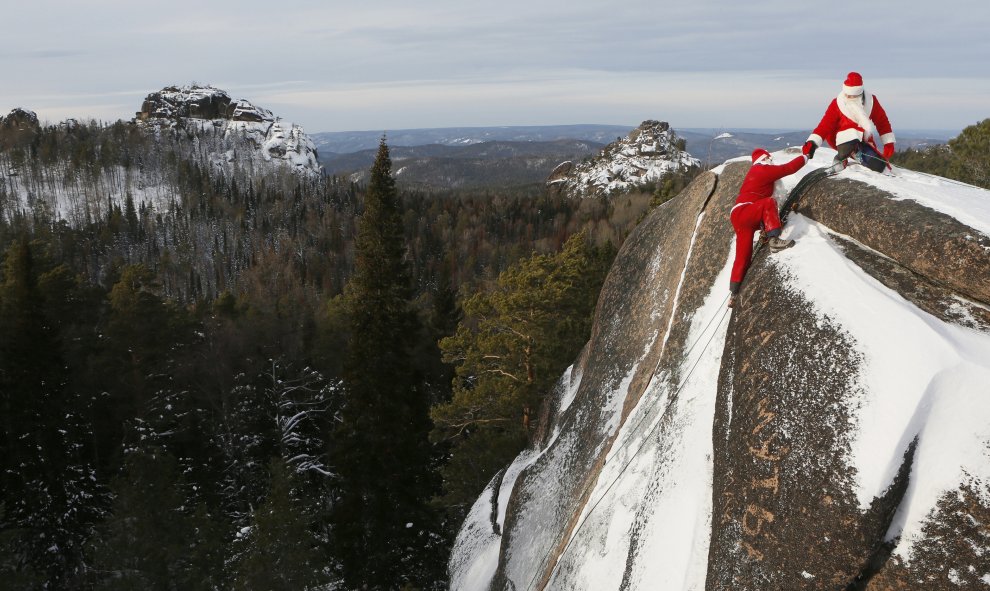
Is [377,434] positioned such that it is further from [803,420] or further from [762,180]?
[803,420]

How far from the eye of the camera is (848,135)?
8703 millimetres

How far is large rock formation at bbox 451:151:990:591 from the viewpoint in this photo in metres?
4.91

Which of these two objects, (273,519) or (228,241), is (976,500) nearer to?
(273,519)

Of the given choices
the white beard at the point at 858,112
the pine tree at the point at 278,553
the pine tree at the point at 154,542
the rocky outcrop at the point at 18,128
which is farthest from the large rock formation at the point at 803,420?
the rocky outcrop at the point at 18,128

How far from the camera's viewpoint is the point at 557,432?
12.1 m

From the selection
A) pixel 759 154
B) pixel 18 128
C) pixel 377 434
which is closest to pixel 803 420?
pixel 759 154

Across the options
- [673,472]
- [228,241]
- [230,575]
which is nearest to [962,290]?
[673,472]

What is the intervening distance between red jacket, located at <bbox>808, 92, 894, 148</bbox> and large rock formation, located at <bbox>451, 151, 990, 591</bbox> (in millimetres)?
1147

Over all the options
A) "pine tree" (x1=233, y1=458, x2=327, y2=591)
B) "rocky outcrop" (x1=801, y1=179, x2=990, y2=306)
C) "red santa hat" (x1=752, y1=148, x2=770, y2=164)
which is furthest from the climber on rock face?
"pine tree" (x1=233, y1=458, x2=327, y2=591)

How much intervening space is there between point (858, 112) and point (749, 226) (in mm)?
3242

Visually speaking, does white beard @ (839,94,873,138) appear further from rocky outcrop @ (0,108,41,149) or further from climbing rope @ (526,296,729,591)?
rocky outcrop @ (0,108,41,149)

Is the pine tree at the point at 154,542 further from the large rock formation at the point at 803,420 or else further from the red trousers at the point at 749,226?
the red trousers at the point at 749,226

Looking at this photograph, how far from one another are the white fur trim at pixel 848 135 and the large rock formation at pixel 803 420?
3.43 ft

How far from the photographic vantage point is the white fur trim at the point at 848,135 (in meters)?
8.61
